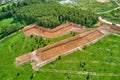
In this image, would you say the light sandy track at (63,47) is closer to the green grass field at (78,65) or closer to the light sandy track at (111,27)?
the light sandy track at (111,27)

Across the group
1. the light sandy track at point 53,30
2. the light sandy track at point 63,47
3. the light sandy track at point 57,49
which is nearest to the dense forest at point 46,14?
the light sandy track at point 53,30

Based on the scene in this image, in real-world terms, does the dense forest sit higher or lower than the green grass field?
higher

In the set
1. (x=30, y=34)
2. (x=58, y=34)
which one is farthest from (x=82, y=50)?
(x=30, y=34)

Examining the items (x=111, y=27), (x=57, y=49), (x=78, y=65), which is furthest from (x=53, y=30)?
(x=78, y=65)

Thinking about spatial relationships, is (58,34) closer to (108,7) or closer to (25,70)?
(25,70)

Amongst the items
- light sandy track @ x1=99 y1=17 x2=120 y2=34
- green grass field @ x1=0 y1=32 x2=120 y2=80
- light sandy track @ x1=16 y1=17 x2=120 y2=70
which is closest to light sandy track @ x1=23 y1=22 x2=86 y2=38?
light sandy track @ x1=16 y1=17 x2=120 y2=70

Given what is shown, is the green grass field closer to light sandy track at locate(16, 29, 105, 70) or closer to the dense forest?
light sandy track at locate(16, 29, 105, 70)
